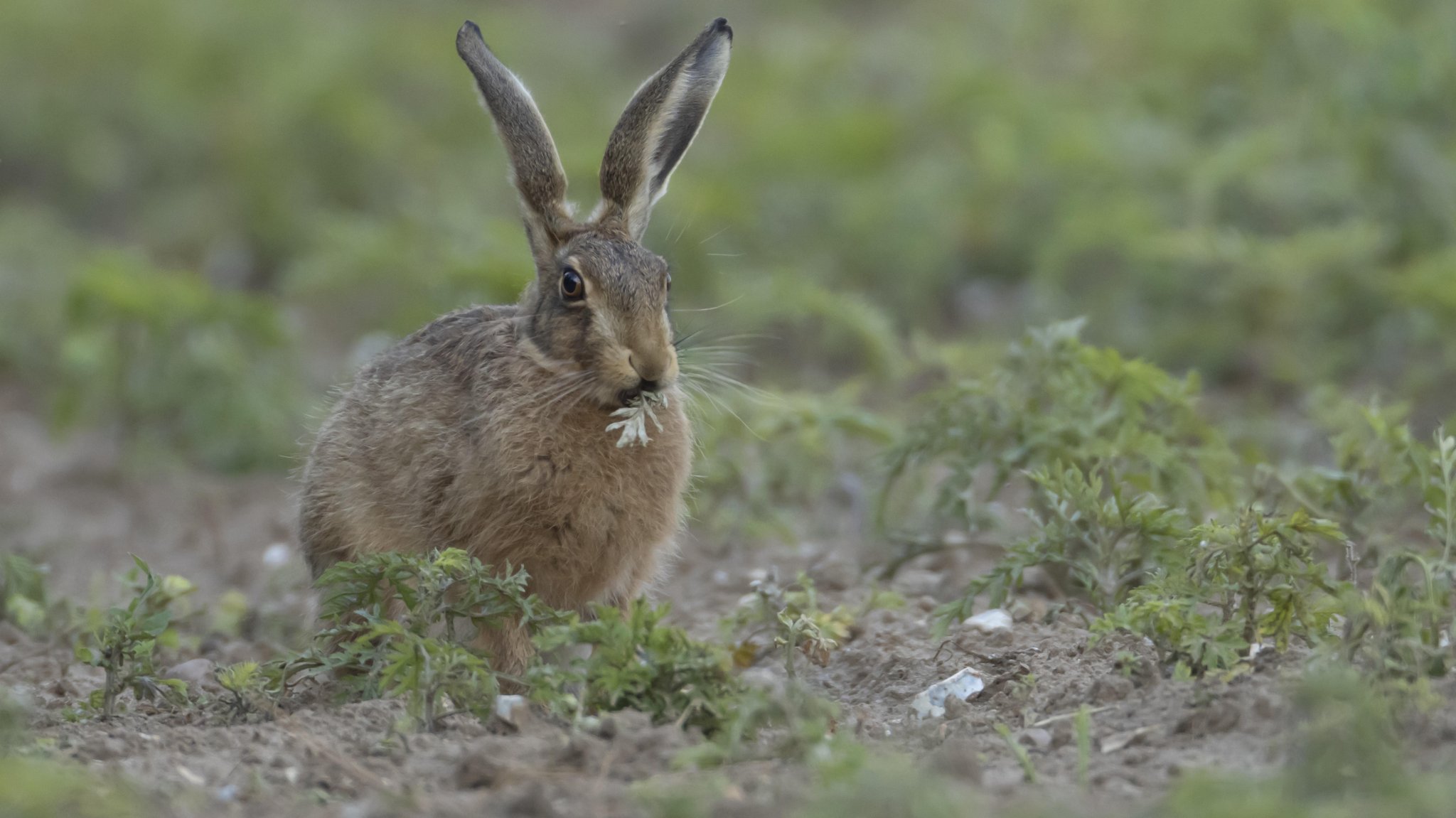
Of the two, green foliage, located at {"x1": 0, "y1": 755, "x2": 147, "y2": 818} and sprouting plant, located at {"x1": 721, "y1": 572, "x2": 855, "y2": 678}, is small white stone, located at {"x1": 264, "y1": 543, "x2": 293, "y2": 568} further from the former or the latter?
green foliage, located at {"x1": 0, "y1": 755, "x2": 147, "y2": 818}

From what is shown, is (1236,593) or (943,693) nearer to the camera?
(1236,593)

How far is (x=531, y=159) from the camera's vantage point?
18.4 feet

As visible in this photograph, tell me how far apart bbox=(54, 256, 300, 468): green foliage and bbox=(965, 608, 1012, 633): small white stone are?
4617 mm

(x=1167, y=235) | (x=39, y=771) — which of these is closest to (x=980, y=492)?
(x=1167, y=235)

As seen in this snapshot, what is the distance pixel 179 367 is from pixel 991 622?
5078mm

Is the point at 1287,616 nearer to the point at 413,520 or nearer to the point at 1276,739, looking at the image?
the point at 1276,739

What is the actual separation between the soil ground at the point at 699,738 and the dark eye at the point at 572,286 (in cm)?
132

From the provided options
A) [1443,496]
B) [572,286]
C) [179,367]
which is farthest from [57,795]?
[179,367]

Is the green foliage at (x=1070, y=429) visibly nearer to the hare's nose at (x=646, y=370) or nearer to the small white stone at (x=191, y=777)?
the hare's nose at (x=646, y=370)

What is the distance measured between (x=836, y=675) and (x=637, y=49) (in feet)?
47.4

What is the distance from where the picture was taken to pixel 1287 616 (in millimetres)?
4469

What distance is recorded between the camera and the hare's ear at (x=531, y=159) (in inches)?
221

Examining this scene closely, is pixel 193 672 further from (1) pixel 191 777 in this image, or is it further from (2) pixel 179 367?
(2) pixel 179 367

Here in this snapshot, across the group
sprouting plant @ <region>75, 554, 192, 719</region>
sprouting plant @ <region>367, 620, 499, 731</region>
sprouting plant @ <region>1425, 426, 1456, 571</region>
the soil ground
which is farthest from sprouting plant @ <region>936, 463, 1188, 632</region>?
sprouting plant @ <region>75, 554, 192, 719</region>
